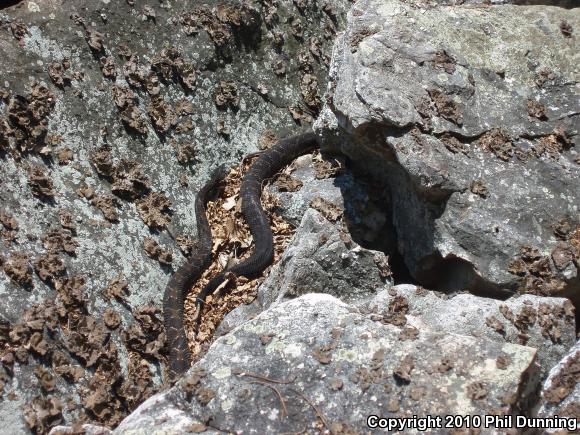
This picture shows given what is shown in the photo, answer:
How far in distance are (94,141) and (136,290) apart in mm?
1701

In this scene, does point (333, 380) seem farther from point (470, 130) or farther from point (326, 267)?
point (470, 130)

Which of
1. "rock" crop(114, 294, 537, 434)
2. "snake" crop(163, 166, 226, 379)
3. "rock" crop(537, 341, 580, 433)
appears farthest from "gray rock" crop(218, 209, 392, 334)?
"rock" crop(537, 341, 580, 433)

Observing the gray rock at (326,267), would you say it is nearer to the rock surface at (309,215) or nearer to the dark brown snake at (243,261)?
the rock surface at (309,215)

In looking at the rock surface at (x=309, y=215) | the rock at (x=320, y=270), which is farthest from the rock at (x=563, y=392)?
the rock at (x=320, y=270)

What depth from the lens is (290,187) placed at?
8.22m

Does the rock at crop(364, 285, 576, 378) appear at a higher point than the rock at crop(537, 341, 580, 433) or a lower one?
higher

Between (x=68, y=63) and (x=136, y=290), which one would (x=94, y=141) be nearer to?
(x=68, y=63)

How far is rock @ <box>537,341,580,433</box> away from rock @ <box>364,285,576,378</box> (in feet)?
1.30

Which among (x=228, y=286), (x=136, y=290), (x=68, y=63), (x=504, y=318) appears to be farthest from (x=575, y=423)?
(x=68, y=63)

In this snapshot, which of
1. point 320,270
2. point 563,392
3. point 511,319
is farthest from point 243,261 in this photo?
point 563,392

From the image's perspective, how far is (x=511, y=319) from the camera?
231 inches

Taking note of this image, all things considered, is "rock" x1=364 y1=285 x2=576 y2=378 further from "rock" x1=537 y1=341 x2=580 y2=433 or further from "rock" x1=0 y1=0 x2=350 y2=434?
"rock" x1=0 y1=0 x2=350 y2=434

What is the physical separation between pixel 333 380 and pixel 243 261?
282 cm

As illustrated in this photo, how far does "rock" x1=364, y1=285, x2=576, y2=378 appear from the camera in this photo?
5785 mm
